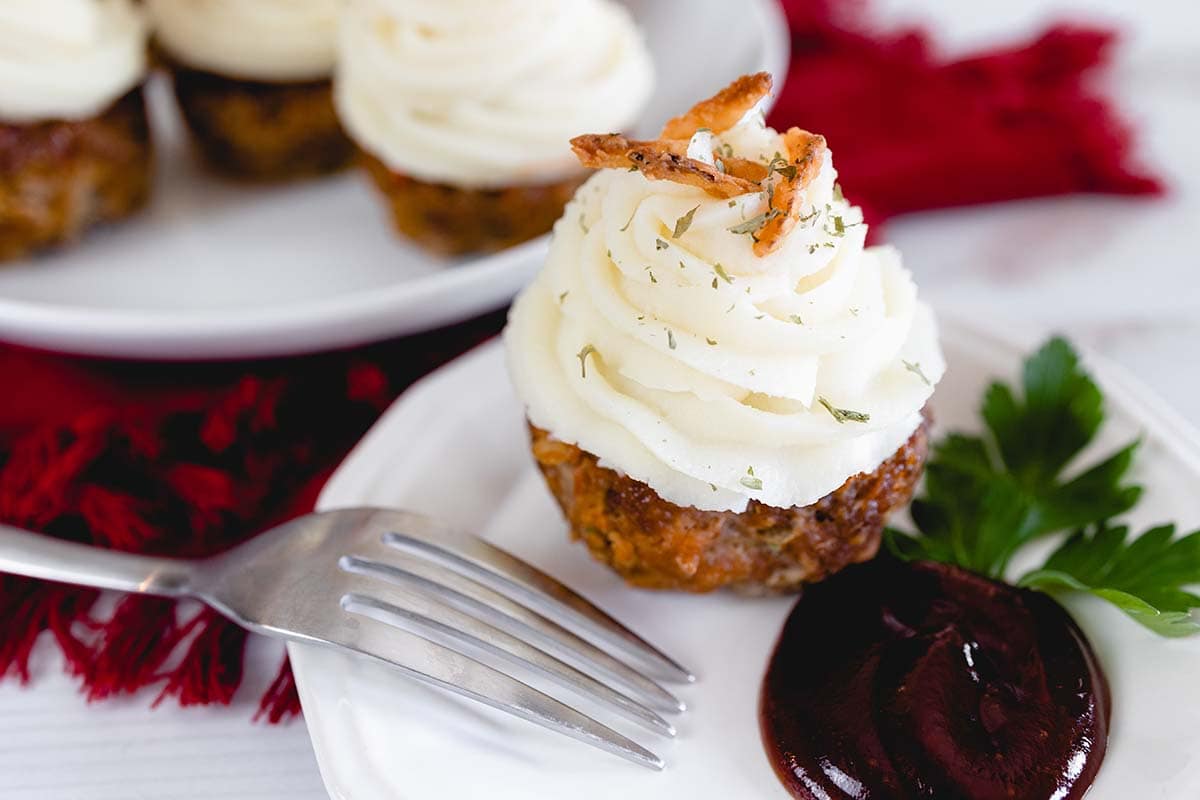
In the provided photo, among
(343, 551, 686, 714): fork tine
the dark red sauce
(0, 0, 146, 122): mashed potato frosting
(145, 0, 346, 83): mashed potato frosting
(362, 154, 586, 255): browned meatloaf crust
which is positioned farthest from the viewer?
(145, 0, 346, 83): mashed potato frosting

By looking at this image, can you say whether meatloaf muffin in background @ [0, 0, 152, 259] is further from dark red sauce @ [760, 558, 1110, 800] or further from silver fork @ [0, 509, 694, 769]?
dark red sauce @ [760, 558, 1110, 800]

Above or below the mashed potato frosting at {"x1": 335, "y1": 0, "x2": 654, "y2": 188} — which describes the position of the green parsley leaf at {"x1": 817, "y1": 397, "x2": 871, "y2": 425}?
above

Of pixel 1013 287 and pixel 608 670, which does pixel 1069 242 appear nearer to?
pixel 1013 287

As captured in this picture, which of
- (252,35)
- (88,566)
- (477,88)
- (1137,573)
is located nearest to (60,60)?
(252,35)

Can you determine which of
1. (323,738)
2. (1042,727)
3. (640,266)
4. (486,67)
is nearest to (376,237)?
(486,67)

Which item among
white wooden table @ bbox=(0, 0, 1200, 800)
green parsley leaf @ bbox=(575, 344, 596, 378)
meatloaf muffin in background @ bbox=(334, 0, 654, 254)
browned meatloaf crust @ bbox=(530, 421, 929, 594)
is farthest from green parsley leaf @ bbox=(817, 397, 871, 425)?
meatloaf muffin in background @ bbox=(334, 0, 654, 254)

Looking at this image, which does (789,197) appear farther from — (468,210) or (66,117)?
(66,117)

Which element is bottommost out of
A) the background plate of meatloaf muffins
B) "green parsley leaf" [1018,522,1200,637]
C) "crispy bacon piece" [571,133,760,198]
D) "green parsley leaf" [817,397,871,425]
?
the background plate of meatloaf muffins

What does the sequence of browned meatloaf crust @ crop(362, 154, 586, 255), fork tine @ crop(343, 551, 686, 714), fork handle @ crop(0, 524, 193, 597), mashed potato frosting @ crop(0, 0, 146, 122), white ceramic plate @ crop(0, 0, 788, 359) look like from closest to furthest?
fork tine @ crop(343, 551, 686, 714)
fork handle @ crop(0, 524, 193, 597)
white ceramic plate @ crop(0, 0, 788, 359)
mashed potato frosting @ crop(0, 0, 146, 122)
browned meatloaf crust @ crop(362, 154, 586, 255)
